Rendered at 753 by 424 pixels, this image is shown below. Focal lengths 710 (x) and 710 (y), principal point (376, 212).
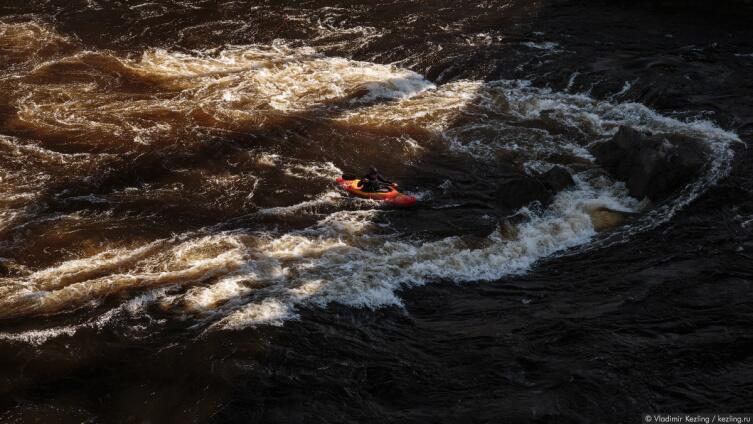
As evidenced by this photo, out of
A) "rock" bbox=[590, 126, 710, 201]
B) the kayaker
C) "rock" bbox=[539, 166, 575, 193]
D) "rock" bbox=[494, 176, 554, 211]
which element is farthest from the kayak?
"rock" bbox=[590, 126, 710, 201]

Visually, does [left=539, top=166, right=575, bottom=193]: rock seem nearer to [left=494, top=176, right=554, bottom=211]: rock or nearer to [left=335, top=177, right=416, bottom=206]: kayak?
[left=494, top=176, right=554, bottom=211]: rock

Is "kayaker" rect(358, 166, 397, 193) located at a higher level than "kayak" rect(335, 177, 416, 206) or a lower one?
higher

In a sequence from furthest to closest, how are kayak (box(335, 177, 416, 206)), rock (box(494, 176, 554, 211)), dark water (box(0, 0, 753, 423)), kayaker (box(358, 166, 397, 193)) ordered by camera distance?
kayaker (box(358, 166, 397, 193))
kayak (box(335, 177, 416, 206))
rock (box(494, 176, 554, 211))
dark water (box(0, 0, 753, 423))

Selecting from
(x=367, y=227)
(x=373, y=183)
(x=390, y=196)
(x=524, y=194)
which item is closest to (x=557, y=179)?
(x=524, y=194)

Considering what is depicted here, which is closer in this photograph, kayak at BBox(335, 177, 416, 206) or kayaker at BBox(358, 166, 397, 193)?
kayak at BBox(335, 177, 416, 206)

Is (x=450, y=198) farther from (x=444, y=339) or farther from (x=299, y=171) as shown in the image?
(x=444, y=339)

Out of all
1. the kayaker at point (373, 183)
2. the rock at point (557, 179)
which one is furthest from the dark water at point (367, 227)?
the kayaker at point (373, 183)

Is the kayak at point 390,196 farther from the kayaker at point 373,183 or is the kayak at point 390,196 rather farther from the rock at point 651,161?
the rock at point 651,161
